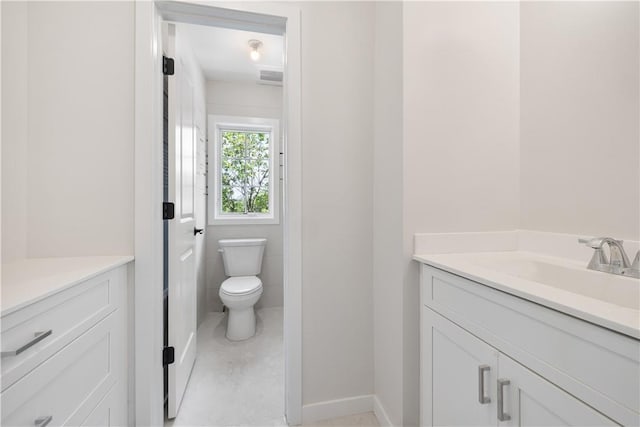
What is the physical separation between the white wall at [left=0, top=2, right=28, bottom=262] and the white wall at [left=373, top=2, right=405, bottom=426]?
5.09 ft

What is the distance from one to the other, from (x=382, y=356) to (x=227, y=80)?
2.82 m

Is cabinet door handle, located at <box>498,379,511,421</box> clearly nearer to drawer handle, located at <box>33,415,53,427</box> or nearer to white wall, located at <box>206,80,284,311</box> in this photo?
drawer handle, located at <box>33,415,53,427</box>

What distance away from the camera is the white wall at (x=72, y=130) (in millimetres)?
1183

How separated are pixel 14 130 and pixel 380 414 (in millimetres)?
2053

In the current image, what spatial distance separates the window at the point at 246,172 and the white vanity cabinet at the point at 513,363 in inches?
88.1

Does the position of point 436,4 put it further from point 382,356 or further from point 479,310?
point 382,356

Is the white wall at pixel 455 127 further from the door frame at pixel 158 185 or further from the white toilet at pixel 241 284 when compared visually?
the white toilet at pixel 241 284

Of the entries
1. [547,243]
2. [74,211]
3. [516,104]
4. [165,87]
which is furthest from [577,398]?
[165,87]

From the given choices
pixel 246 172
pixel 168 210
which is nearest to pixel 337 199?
pixel 168 210

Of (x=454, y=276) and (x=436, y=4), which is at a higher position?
(x=436, y=4)

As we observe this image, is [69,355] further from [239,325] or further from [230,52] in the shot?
[230,52]

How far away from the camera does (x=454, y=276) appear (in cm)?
99

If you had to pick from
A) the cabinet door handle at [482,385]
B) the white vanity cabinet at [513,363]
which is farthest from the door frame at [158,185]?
the cabinet door handle at [482,385]

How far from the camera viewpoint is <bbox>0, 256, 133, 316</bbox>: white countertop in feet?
2.31
